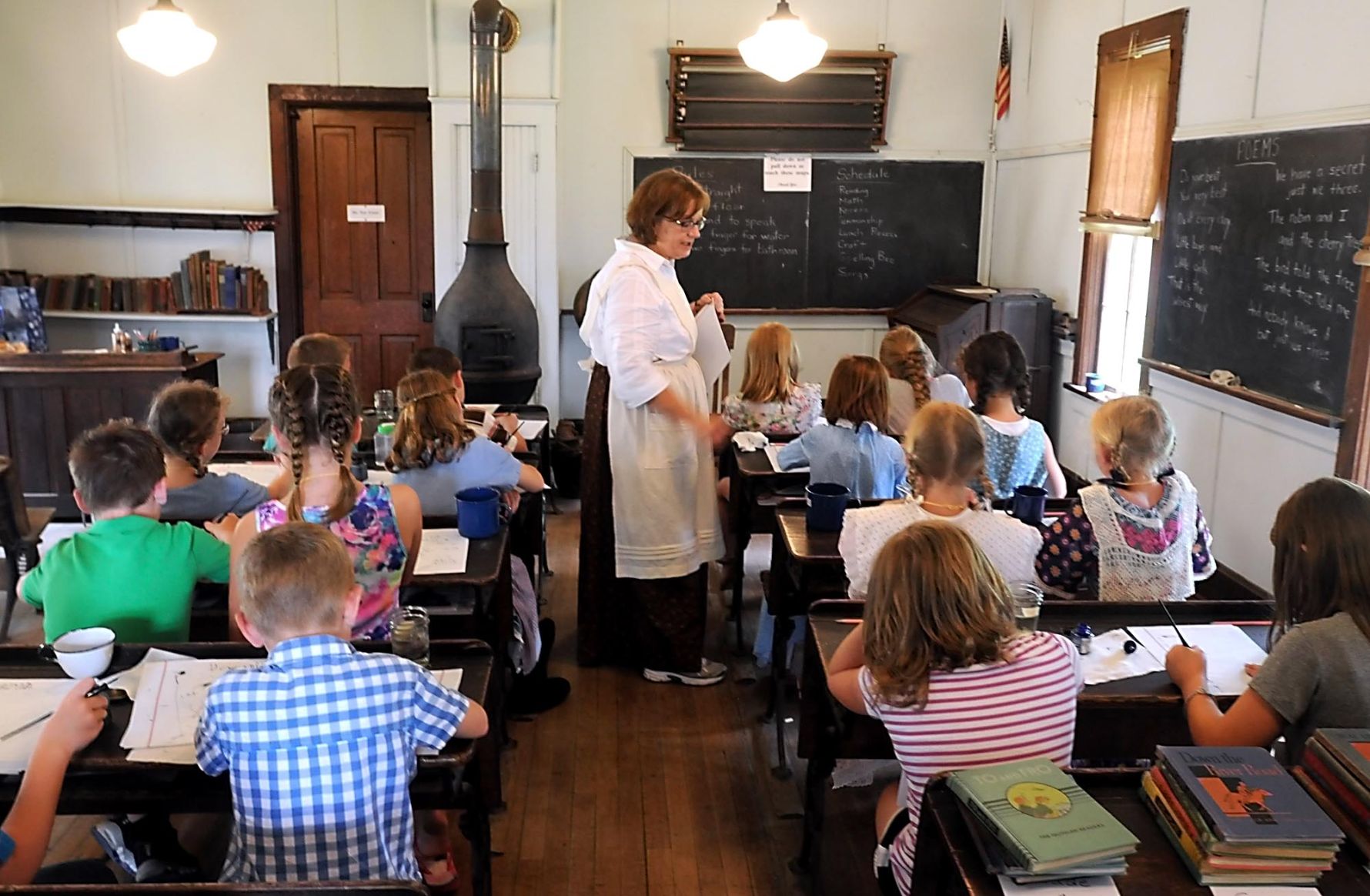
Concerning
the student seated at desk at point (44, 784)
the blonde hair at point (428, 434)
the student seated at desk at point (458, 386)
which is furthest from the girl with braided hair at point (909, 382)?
the student seated at desk at point (44, 784)

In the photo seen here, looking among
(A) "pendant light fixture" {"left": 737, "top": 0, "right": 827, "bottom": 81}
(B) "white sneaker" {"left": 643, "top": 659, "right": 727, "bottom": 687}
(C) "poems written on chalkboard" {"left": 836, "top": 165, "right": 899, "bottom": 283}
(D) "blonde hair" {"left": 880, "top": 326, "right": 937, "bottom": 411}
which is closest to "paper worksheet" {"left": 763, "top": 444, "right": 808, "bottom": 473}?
(D) "blonde hair" {"left": 880, "top": 326, "right": 937, "bottom": 411}

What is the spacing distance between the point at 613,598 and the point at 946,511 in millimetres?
1509

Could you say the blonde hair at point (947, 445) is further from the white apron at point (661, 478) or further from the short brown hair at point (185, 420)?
the short brown hair at point (185, 420)

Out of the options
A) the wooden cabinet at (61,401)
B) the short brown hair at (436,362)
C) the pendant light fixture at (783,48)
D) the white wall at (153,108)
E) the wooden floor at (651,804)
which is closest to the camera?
the wooden floor at (651,804)

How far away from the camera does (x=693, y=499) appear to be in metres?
3.45

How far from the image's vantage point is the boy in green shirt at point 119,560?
213 cm

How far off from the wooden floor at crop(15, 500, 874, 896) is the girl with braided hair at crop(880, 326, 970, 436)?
1.03 metres

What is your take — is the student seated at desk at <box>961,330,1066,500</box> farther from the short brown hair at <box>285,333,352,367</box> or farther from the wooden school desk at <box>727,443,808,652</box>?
the short brown hair at <box>285,333,352,367</box>

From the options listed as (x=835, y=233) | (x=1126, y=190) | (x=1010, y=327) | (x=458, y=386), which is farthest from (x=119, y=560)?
(x=835, y=233)

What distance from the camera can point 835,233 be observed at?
6.41 meters

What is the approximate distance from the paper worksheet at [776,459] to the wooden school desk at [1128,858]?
190 centimetres

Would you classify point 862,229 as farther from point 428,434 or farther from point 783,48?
point 428,434

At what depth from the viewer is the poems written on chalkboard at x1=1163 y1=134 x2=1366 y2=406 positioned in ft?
11.5

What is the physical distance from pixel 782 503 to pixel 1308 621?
1456mm
